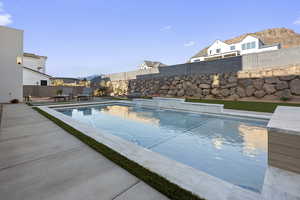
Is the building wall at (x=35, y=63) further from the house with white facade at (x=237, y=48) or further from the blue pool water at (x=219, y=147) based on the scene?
the house with white facade at (x=237, y=48)

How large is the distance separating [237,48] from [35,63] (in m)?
39.0

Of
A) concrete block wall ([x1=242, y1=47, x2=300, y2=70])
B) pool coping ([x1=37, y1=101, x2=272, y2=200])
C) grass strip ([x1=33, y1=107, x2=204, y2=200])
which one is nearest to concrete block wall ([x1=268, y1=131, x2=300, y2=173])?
pool coping ([x1=37, y1=101, x2=272, y2=200])

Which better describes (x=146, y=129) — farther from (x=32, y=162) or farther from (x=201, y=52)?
(x=201, y=52)

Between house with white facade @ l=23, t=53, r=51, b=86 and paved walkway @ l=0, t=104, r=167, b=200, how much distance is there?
21.4 m

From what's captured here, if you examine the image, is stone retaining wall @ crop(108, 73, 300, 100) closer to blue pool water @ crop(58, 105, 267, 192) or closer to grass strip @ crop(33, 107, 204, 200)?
blue pool water @ crop(58, 105, 267, 192)

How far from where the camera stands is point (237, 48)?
27406 millimetres

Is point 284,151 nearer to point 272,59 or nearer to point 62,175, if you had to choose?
point 62,175

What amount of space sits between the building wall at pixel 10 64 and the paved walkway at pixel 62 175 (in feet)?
34.5

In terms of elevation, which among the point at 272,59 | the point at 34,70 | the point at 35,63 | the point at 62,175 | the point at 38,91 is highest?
the point at 35,63

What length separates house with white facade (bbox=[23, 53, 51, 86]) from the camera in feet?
61.5

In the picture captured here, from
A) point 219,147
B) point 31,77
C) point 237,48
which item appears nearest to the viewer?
point 219,147

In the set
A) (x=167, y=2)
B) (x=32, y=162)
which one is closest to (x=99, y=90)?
(x=167, y=2)

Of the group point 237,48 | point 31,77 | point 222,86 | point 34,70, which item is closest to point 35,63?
point 34,70

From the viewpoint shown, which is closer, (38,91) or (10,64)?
(10,64)
